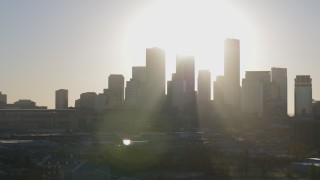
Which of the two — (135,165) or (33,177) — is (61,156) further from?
(33,177)

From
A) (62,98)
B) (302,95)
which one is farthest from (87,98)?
(302,95)

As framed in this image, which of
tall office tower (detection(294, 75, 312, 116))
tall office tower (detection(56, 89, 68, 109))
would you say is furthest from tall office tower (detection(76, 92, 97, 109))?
tall office tower (detection(294, 75, 312, 116))

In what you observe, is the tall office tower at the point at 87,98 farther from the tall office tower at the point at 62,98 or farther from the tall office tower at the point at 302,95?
the tall office tower at the point at 302,95

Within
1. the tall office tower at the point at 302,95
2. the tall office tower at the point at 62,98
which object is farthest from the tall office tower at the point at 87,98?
the tall office tower at the point at 302,95

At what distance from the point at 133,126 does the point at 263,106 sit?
4992 cm

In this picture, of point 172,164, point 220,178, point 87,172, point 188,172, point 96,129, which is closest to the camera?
point 87,172

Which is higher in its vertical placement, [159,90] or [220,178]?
[159,90]

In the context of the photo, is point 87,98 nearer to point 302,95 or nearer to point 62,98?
point 62,98

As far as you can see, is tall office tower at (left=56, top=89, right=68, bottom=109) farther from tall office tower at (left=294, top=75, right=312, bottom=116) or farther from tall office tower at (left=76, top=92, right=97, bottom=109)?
tall office tower at (left=294, top=75, right=312, bottom=116)

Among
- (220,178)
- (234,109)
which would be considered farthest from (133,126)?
(220,178)

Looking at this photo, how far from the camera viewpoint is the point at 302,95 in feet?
429

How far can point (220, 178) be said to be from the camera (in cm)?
3512

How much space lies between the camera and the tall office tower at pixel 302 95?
427ft

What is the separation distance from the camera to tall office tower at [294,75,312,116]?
130 meters
